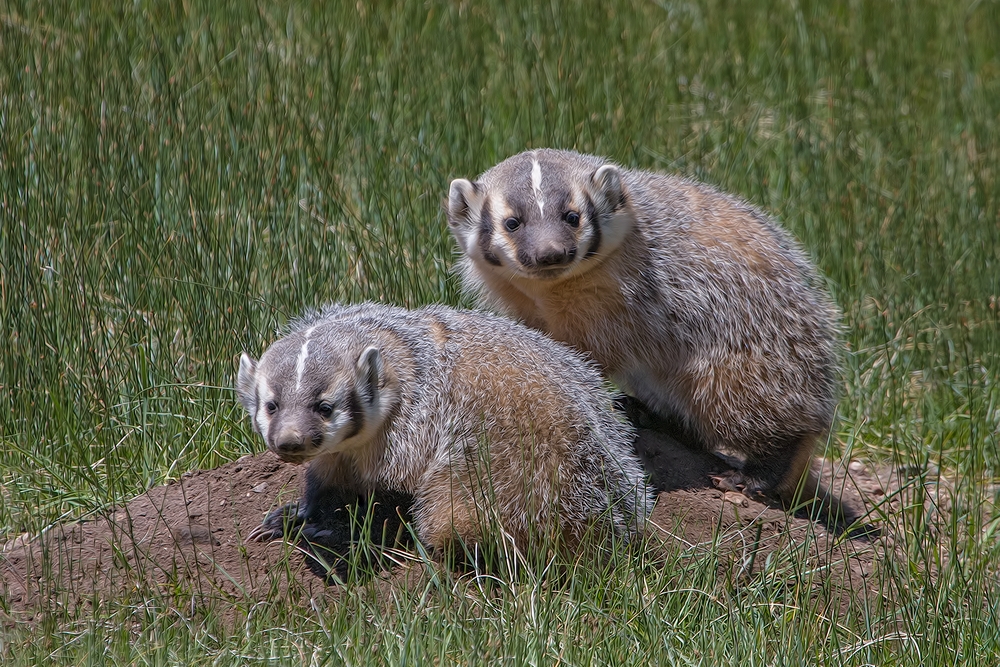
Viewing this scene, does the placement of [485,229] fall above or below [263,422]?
above

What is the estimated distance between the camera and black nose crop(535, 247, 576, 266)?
431 centimetres

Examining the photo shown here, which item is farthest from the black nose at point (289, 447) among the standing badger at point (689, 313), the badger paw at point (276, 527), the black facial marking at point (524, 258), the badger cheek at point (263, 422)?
the standing badger at point (689, 313)

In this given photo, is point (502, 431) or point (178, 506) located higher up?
point (502, 431)

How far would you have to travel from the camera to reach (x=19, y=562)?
3.95 m

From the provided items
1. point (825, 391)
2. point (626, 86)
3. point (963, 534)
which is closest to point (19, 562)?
point (825, 391)

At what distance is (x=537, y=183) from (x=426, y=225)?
5.06 feet

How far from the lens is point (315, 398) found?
12.2 feet

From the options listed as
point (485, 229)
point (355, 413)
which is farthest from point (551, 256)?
point (355, 413)

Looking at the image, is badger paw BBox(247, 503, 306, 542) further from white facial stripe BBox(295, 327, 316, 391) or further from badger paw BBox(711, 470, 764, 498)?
badger paw BBox(711, 470, 764, 498)

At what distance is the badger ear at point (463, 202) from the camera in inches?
185

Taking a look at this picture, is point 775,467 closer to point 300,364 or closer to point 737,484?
point 737,484

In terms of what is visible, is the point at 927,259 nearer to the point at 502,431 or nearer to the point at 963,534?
the point at 963,534

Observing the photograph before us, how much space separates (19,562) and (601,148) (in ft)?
12.5

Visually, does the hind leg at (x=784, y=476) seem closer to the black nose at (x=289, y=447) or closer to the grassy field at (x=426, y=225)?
the grassy field at (x=426, y=225)
